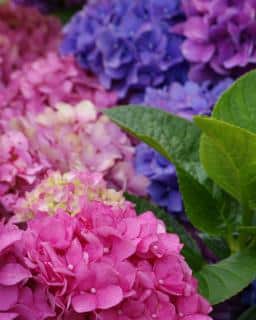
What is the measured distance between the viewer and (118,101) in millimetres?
1697

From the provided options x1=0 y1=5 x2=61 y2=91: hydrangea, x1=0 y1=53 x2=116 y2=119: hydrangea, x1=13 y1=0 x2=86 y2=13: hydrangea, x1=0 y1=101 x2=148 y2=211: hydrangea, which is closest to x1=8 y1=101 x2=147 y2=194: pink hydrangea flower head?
x1=0 y1=101 x2=148 y2=211: hydrangea

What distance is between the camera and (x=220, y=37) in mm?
Answer: 1547

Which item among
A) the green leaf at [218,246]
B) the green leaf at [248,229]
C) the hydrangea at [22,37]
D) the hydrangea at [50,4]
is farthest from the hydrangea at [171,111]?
the hydrangea at [50,4]

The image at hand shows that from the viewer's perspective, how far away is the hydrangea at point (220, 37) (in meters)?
1.51

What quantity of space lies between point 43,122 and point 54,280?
65cm

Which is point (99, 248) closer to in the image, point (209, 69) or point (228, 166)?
point (228, 166)

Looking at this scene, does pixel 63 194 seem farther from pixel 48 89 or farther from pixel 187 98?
pixel 48 89

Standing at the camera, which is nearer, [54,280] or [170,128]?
[54,280]

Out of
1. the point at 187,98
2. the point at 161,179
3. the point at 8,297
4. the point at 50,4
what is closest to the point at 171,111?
the point at 187,98

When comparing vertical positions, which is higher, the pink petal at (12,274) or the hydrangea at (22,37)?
the pink petal at (12,274)

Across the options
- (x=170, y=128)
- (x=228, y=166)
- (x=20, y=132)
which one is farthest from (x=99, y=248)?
(x=20, y=132)

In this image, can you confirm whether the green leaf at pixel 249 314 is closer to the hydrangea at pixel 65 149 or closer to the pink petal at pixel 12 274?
the hydrangea at pixel 65 149

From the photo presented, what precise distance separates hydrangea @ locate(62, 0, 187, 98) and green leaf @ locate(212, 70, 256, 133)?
501 millimetres

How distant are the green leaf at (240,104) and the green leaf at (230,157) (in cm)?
5
